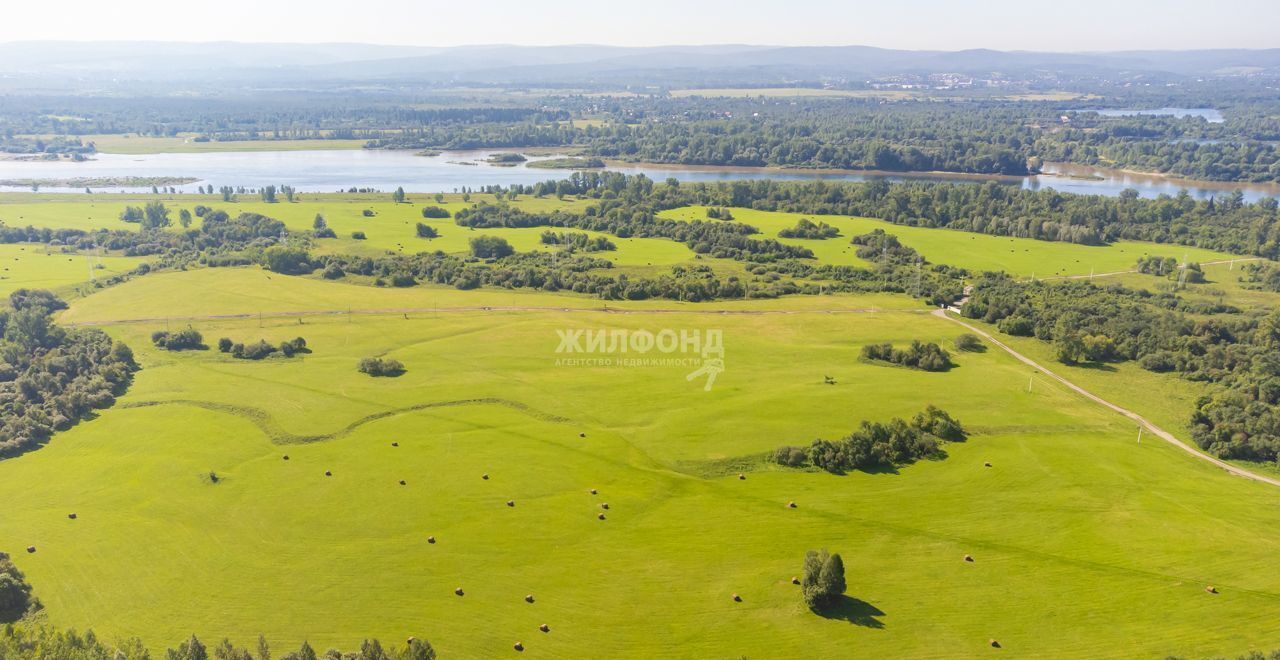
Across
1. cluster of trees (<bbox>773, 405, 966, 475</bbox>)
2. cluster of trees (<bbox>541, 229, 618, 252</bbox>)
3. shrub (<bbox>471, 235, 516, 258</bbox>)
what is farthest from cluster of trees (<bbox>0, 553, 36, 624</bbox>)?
cluster of trees (<bbox>541, 229, 618, 252</bbox>)

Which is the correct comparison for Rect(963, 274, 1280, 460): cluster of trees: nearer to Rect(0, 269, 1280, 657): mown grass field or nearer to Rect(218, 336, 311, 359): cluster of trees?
Rect(0, 269, 1280, 657): mown grass field

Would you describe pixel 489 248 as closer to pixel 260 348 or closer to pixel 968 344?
pixel 260 348

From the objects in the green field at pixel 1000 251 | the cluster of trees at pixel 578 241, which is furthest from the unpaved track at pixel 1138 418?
the cluster of trees at pixel 578 241

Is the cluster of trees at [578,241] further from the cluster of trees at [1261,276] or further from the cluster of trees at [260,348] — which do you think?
the cluster of trees at [1261,276]

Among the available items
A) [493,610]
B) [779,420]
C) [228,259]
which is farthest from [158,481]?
[228,259]

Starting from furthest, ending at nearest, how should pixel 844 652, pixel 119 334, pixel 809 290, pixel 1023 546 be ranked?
pixel 809 290 < pixel 119 334 < pixel 1023 546 < pixel 844 652

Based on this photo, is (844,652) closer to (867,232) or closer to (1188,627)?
(1188,627)
